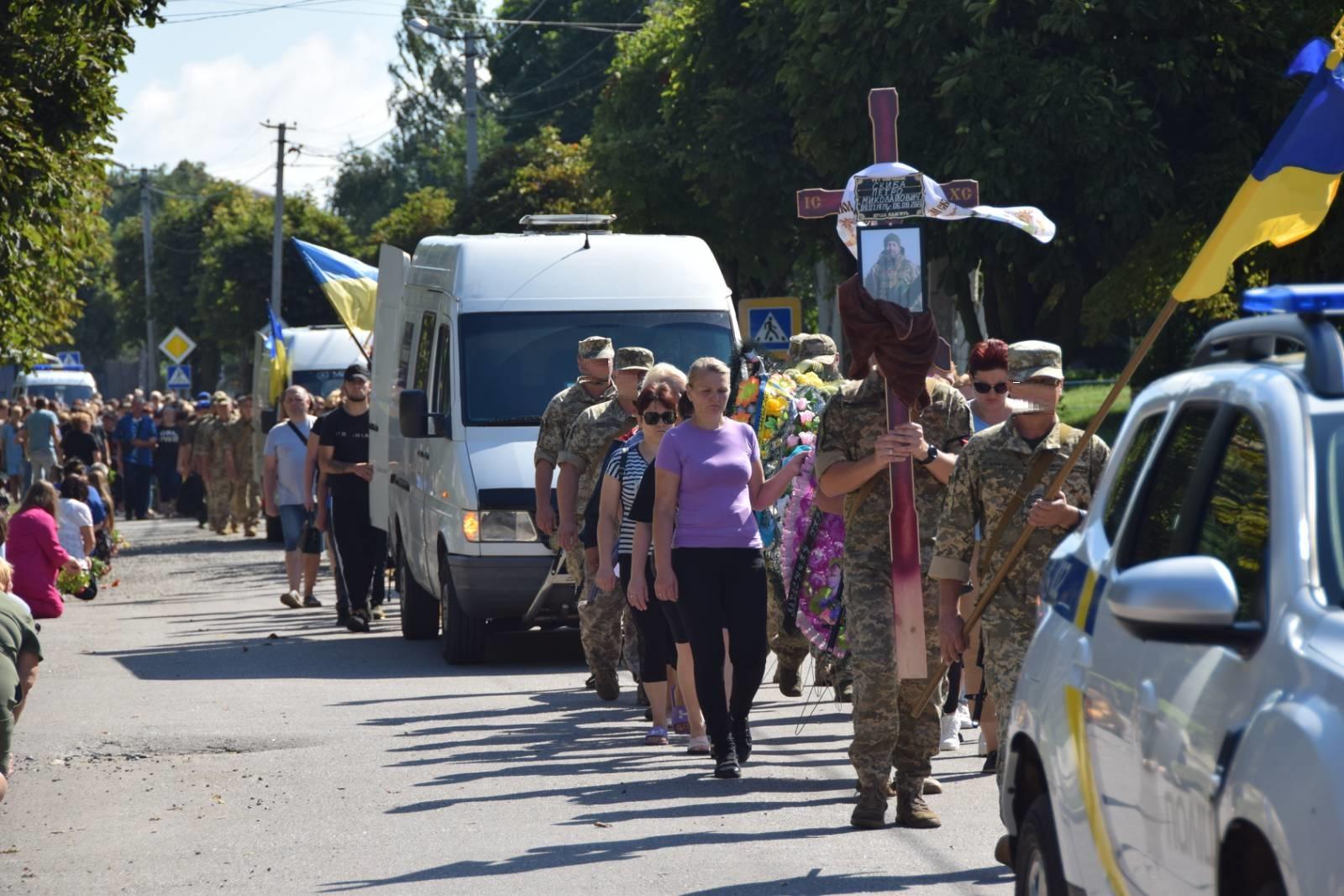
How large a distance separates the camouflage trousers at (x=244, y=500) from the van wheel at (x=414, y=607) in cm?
1481

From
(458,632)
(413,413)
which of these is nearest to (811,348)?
(413,413)

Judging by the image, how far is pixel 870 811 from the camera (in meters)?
8.36

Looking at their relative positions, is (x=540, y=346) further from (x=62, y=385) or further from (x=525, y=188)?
(x=62, y=385)

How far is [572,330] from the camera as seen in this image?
578 inches

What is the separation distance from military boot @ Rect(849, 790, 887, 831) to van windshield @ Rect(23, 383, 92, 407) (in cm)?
5554

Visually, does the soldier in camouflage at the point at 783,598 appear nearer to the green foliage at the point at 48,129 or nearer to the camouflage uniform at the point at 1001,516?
the camouflage uniform at the point at 1001,516

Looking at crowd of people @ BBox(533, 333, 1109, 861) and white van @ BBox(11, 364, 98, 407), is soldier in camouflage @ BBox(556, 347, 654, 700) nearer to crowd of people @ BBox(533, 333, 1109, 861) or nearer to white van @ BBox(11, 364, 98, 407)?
crowd of people @ BBox(533, 333, 1109, 861)

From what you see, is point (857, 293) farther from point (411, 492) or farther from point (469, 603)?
point (411, 492)

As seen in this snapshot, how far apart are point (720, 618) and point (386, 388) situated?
787 cm

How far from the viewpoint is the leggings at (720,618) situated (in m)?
9.72

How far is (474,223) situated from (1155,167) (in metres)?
21.0

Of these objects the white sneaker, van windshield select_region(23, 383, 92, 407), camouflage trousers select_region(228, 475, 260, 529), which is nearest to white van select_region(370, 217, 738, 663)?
the white sneaker

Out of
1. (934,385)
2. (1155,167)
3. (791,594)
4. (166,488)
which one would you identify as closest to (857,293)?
(934,385)

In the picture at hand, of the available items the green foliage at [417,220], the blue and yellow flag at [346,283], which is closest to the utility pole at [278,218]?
the green foliage at [417,220]
